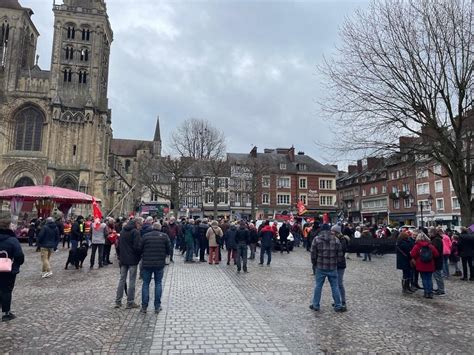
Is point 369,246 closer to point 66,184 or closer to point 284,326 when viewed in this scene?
point 284,326

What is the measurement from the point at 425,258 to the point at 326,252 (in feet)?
10.5

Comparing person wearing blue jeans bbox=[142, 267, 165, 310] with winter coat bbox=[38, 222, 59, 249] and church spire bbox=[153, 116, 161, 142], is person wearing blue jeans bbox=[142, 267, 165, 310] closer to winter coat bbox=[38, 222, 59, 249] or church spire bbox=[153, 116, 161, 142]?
winter coat bbox=[38, 222, 59, 249]

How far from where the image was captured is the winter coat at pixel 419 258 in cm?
948

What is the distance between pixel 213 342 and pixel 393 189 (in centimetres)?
5979

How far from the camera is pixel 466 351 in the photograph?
5559 mm

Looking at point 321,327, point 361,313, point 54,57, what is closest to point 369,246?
point 361,313

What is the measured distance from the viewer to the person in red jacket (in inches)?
372

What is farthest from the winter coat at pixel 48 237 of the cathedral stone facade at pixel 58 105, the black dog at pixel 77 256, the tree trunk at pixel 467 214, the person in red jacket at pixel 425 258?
the cathedral stone facade at pixel 58 105

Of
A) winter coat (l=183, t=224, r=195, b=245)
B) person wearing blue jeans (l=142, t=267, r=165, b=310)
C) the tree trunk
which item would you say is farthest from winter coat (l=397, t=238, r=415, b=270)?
winter coat (l=183, t=224, r=195, b=245)

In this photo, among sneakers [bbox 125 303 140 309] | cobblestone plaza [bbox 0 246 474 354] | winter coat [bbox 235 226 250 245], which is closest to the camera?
cobblestone plaza [bbox 0 246 474 354]

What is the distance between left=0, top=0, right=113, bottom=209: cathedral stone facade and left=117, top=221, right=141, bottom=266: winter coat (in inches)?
1675

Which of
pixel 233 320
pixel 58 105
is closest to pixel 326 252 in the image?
pixel 233 320

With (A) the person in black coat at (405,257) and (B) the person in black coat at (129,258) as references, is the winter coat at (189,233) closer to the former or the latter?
(B) the person in black coat at (129,258)

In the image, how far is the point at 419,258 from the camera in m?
9.55
